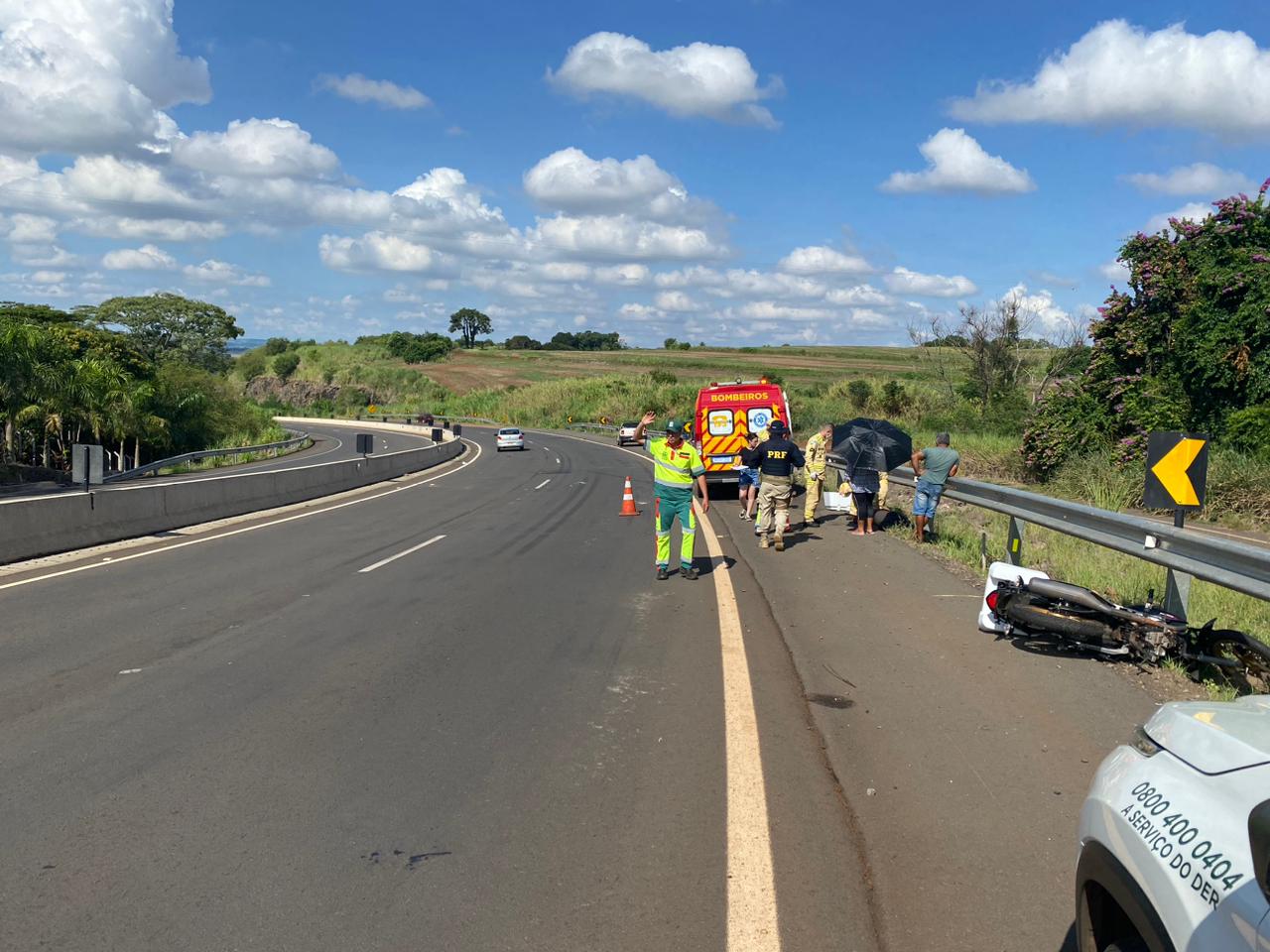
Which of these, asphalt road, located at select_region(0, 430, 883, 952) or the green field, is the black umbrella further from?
asphalt road, located at select_region(0, 430, 883, 952)

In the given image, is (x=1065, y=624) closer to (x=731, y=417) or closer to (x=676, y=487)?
(x=676, y=487)

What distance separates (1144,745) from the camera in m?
2.78

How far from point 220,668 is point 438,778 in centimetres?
301

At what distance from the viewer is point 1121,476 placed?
856 inches

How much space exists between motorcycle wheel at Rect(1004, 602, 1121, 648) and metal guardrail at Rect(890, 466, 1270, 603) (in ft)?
2.46

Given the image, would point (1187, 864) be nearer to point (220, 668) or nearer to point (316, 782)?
point (316, 782)

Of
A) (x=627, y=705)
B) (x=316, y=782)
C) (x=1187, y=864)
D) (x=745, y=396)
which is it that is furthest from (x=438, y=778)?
(x=745, y=396)

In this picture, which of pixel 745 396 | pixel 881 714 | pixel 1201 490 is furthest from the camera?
pixel 745 396

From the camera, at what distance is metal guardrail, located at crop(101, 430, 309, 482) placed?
36125mm

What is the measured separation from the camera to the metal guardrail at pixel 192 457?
3612 cm

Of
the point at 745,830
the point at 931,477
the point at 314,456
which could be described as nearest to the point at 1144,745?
the point at 745,830

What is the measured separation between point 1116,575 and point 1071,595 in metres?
3.99

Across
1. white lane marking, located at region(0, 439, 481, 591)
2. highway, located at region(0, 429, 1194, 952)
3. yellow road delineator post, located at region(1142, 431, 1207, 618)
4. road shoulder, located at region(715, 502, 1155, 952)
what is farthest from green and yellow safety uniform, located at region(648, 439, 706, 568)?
white lane marking, located at region(0, 439, 481, 591)

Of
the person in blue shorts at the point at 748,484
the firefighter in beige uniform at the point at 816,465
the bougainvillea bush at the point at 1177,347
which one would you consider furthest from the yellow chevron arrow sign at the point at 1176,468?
the bougainvillea bush at the point at 1177,347
